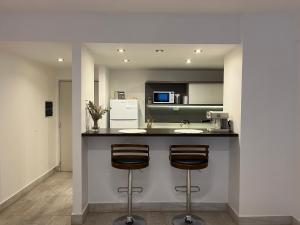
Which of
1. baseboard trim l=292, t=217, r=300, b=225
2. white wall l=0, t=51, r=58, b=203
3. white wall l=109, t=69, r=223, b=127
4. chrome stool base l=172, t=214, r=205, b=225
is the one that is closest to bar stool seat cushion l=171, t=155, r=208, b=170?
chrome stool base l=172, t=214, r=205, b=225

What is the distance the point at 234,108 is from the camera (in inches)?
129

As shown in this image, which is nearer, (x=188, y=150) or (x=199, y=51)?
(x=188, y=150)

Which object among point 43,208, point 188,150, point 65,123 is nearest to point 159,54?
point 188,150

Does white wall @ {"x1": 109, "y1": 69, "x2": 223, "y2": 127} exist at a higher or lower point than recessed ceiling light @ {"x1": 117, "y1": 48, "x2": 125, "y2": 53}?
lower

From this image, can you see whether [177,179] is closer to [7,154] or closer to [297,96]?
[297,96]

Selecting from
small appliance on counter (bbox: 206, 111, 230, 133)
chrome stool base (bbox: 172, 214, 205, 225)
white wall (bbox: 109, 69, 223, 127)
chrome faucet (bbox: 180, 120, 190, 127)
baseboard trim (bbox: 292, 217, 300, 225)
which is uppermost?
white wall (bbox: 109, 69, 223, 127)

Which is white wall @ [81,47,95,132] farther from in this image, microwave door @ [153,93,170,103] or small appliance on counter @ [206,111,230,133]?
microwave door @ [153,93,170,103]

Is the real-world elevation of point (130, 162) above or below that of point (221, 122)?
below

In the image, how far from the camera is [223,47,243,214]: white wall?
122 inches

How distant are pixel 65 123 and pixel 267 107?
13.5 ft

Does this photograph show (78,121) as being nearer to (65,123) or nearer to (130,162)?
(130,162)

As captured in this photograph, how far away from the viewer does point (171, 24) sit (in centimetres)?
304

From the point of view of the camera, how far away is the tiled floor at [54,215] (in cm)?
314

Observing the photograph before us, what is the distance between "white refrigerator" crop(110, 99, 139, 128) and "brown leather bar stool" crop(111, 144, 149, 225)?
186 cm
